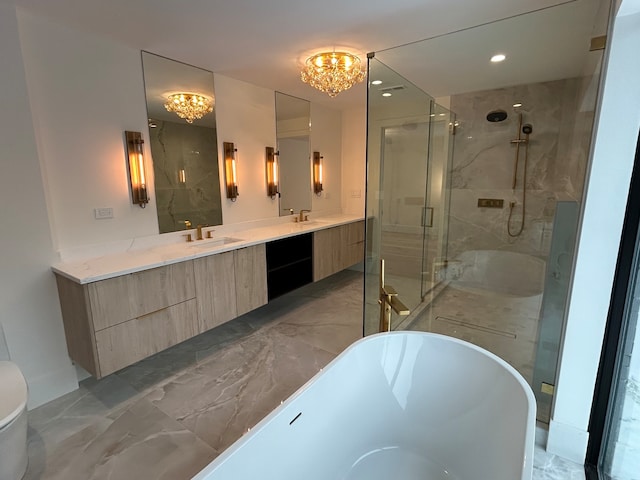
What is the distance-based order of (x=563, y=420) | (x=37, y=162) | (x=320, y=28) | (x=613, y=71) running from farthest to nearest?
(x=320, y=28), (x=37, y=162), (x=563, y=420), (x=613, y=71)

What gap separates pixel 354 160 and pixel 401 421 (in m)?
3.92

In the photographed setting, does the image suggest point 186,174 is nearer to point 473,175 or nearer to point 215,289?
point 215,289

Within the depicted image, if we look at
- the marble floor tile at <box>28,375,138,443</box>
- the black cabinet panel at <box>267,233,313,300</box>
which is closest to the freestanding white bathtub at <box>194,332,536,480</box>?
the marble floor tile at <box>28,375,138,443</box>

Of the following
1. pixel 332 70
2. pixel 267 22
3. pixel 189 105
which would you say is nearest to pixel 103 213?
pixel 189 105

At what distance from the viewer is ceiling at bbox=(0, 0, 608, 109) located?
1915 mm

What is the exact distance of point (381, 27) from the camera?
222 centimetres

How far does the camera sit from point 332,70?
2689 millimetres

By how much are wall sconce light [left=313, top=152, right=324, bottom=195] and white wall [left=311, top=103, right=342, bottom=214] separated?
0.07 m

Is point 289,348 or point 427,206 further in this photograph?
point 427,206

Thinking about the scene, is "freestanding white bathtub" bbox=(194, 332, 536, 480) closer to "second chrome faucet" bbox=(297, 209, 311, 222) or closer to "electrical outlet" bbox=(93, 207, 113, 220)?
"electrical outlet" bbox=(93, 207, 113, 220)

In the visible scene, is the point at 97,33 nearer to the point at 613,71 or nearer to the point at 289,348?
the point at 289,348

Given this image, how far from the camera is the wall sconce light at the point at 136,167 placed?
2.56m

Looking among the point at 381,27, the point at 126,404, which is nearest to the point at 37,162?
the point at 126,404

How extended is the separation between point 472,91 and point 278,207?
8.83 ft
